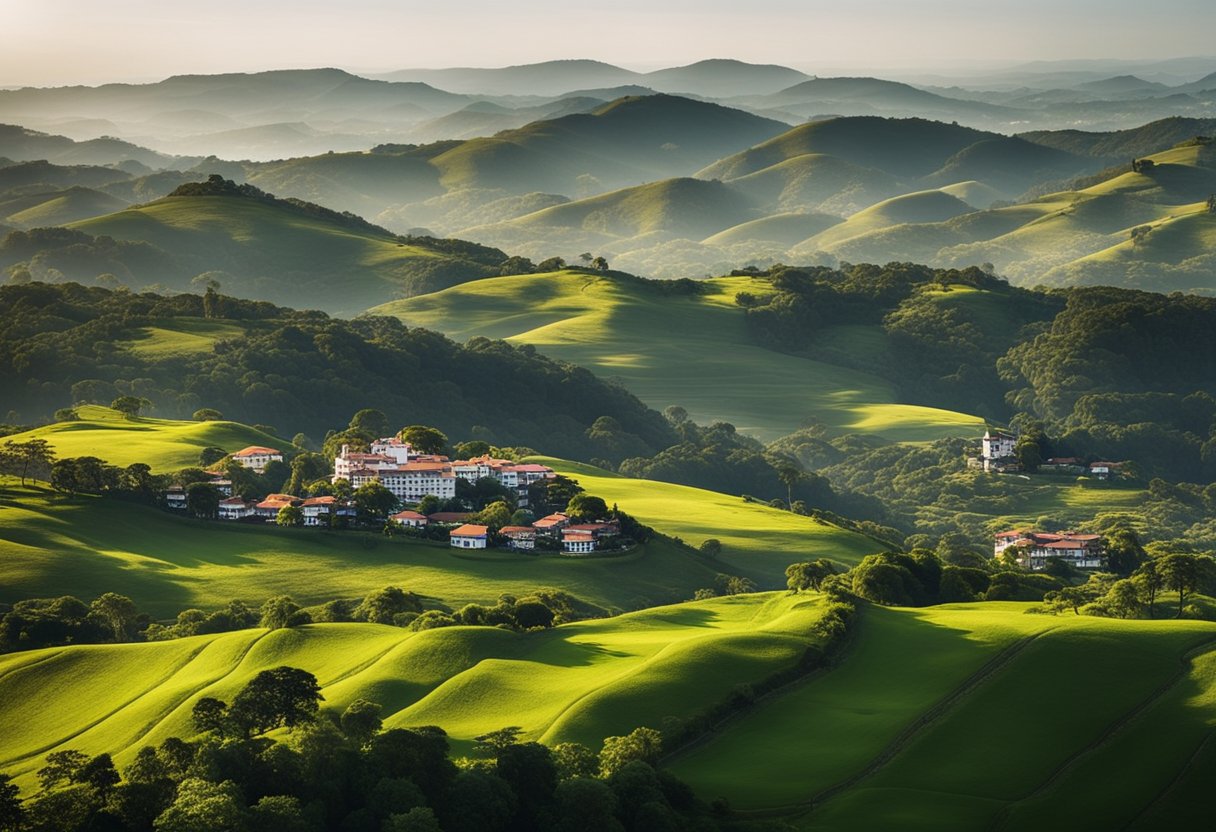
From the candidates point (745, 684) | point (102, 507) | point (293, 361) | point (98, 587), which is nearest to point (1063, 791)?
point (745, 684)

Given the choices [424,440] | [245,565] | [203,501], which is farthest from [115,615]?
[424,440]

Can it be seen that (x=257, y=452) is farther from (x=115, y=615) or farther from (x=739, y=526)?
(x=115, y=615)

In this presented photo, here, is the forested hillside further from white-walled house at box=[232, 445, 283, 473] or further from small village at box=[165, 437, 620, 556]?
small village at box=[165, 437, 620, 556]

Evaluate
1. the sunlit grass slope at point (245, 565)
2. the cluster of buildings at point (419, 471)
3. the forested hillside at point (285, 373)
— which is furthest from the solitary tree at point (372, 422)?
the sunlit grass slope at point (245, 565)

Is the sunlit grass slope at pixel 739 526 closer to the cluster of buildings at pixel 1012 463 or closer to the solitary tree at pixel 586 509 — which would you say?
the solitary tree at pixel 586 509

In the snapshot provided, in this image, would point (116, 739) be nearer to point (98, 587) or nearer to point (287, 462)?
point (98, 587)
